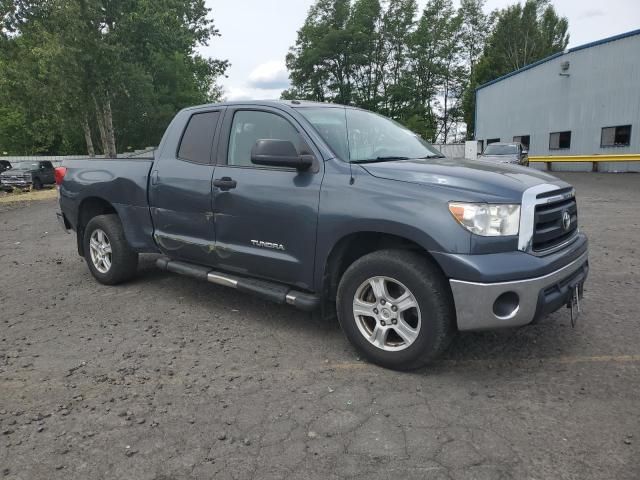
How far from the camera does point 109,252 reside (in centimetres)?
557

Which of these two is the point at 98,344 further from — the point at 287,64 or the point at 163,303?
the point at 287,64

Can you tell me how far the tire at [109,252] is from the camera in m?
5.41

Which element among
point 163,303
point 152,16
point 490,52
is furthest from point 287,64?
point 163,303

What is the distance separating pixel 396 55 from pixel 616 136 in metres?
38.7

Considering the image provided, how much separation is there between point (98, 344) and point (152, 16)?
2721 cm

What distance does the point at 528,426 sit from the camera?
108 inches

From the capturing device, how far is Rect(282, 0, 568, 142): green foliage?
182 feet

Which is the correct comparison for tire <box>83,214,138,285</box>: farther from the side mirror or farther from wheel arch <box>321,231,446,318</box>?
wheel arch <box>321,231,446,318</box>

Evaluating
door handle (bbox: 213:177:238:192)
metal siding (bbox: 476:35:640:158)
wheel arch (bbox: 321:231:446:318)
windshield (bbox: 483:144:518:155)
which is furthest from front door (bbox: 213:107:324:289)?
metal siding (bbox: 476:35:640:158)

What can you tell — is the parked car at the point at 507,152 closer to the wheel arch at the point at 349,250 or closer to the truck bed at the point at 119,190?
the truck bed at the point at 119,190

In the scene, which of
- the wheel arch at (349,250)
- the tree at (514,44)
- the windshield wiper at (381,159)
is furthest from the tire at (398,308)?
the tree at (514,44)

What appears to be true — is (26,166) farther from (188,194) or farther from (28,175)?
(188,194)

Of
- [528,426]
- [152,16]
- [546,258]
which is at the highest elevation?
[152,16]

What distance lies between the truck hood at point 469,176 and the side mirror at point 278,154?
478 millimetres
